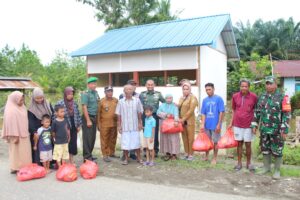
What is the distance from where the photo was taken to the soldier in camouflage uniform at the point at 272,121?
5.18 metres

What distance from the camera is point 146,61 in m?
16.1

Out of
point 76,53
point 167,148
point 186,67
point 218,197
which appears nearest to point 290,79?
point 186,67

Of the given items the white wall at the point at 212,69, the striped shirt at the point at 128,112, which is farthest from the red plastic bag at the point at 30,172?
the white wall at the point at 212,69

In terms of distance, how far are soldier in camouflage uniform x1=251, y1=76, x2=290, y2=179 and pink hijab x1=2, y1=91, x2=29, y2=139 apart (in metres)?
4.23

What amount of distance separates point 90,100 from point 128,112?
2.65 ft

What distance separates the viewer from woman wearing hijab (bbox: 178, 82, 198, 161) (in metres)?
6.43

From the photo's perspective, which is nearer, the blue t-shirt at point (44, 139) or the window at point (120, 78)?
the blue t-shirt at point (44, 139)

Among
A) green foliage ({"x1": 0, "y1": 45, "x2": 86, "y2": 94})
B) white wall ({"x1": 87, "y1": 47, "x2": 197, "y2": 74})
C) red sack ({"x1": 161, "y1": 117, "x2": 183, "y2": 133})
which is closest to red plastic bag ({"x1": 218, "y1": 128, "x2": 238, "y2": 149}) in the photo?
red sack ({"x1": 161, "y1": 117, "x2": 183, "y2": 133})

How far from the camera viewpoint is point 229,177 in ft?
17.7

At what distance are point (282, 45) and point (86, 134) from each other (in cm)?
3761

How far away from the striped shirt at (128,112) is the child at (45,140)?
1374 mm

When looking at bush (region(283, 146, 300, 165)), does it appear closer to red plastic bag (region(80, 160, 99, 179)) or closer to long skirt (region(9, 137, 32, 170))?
red plastic bag (region(80, 160, 99, 179))

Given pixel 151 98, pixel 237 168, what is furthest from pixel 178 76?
pixel 237 168

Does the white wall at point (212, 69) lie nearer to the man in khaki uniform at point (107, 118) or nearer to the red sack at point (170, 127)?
the red sack at point (170, 127)
